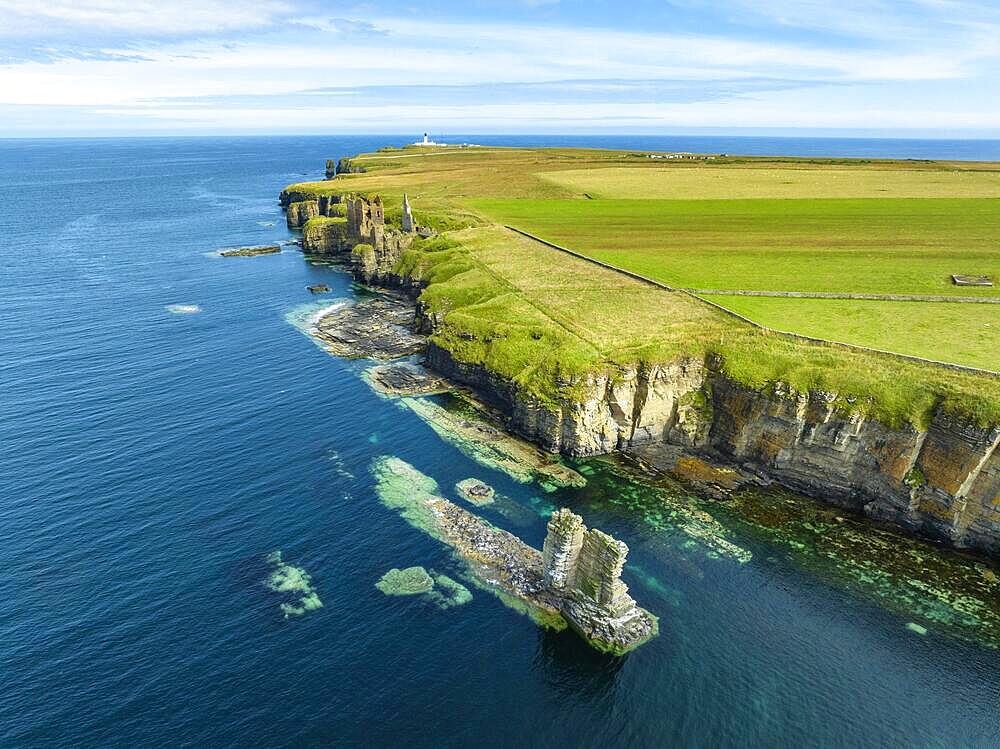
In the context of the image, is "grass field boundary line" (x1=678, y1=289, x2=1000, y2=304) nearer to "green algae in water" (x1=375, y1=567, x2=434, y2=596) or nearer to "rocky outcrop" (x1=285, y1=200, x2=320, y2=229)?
"green algae in water" (x1=375, y1=567, x2=434, y2=596)

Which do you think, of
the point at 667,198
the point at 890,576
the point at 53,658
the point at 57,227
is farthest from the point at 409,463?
the point at 57,227

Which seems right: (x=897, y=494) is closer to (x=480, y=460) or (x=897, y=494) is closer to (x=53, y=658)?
(x=480, y=460)

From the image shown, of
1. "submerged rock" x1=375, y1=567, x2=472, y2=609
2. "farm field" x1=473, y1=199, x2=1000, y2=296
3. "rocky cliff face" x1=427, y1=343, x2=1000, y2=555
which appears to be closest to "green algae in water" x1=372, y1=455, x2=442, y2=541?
"submerged rock" x1=375, y1=567, x2=472, y2=609

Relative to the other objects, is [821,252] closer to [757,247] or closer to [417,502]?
[757,247]

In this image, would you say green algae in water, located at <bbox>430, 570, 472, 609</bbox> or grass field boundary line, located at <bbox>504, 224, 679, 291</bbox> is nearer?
green algae in water, located at <bbox>430, 570, 472, 609</bbox>

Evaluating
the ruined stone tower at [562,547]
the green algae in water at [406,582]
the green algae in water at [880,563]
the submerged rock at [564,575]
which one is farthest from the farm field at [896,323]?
the green algae in water at [406,582]
